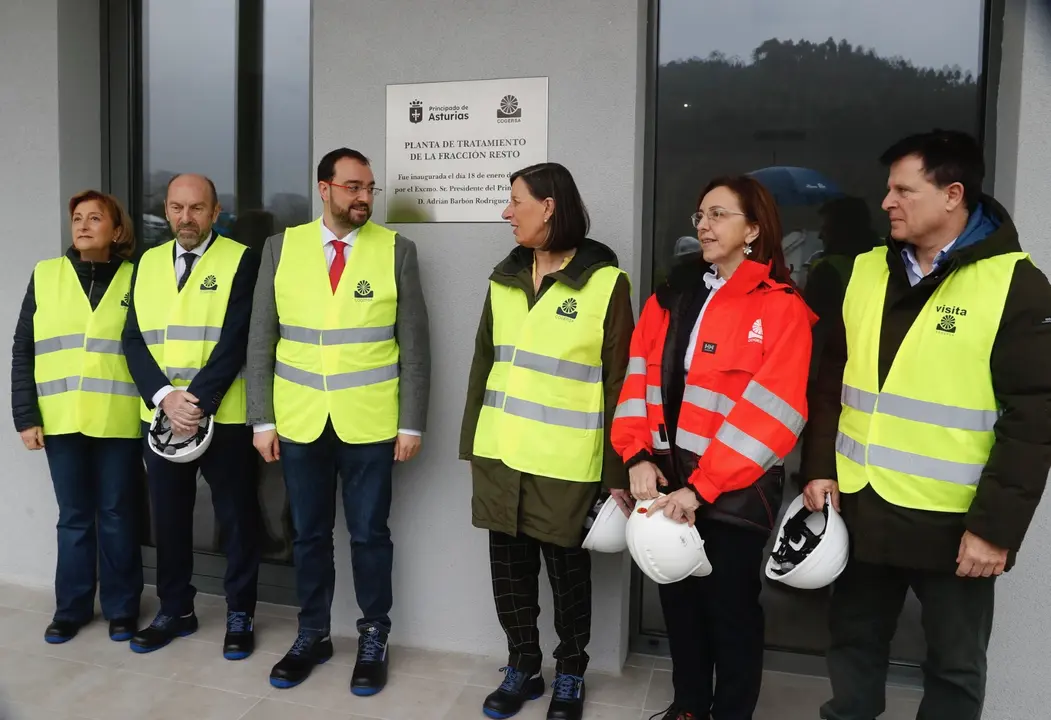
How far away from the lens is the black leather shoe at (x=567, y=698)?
2.78 m

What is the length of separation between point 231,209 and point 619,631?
2621 mm

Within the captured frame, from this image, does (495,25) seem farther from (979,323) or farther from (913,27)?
(979,323)

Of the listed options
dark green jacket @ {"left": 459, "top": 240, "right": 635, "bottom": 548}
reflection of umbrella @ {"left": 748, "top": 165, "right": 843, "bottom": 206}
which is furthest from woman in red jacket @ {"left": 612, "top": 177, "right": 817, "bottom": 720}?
reflection of umbrella @ {"left": 748, "top": 165, "right": 843, "bottom": 206}

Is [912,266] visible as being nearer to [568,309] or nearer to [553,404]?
[568,309]

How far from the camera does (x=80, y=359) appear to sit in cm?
341

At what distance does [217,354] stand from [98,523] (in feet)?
3.43

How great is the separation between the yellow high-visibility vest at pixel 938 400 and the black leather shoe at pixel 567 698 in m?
1.26

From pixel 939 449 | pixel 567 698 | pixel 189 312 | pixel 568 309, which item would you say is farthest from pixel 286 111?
pixel 939 449

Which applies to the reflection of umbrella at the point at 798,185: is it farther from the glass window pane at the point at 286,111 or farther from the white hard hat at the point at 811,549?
the glass window pane at the point at 286,111

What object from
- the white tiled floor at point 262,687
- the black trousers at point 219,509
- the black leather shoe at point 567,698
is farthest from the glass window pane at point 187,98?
the black leather shoe at point 567,698

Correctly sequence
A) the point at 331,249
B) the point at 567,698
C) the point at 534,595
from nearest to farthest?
the point at 567,698 → the point at 534,595 → the point at 331,249

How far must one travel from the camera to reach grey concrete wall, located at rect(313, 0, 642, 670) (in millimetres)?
3053

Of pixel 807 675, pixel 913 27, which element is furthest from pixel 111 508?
pixel 913 27

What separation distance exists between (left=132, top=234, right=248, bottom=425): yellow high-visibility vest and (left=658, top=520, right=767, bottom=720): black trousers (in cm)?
186
